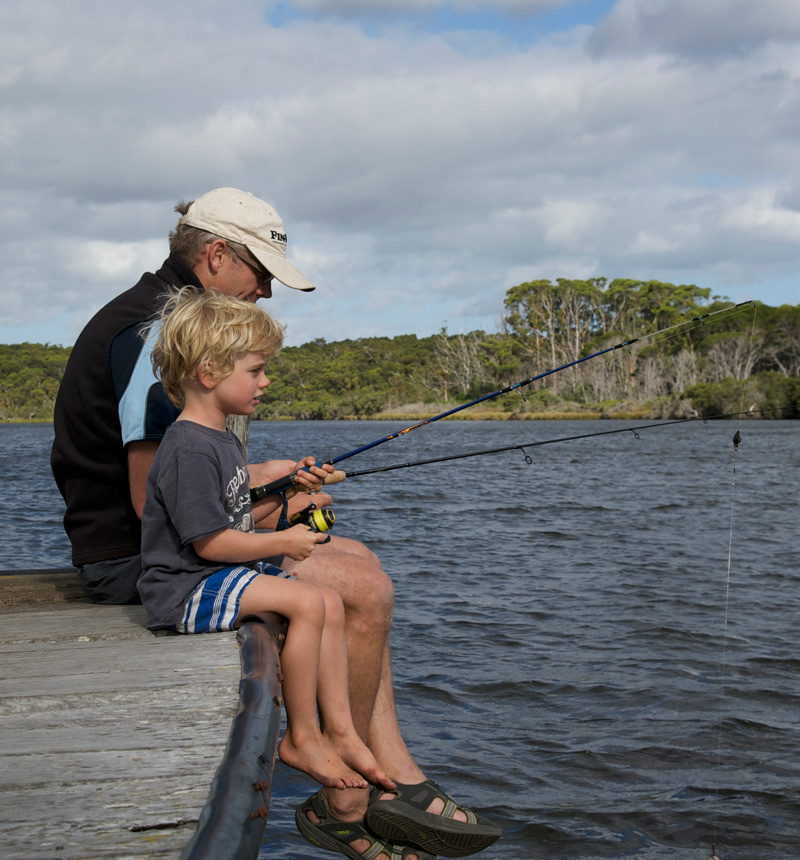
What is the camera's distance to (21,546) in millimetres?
12227

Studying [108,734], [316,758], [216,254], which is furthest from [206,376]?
[108,734]

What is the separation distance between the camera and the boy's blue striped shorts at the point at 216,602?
2574 millimetres

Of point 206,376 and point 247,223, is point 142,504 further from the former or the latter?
point 247,223

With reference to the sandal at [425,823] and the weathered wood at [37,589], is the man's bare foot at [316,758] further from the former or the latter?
the weathered wood at [37,589]

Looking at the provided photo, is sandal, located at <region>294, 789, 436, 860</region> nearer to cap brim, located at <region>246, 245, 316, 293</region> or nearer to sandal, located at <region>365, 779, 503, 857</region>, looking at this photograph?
sandal, located at <region>365, 779, 503, 857</region>

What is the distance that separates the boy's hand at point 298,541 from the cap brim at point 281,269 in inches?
41.5

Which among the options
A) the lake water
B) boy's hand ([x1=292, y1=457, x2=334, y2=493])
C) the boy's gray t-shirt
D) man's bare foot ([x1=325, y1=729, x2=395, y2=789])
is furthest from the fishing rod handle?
the lake water

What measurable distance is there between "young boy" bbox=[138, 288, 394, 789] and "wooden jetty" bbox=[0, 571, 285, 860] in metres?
0.09

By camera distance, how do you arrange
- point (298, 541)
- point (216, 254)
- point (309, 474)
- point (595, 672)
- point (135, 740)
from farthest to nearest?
1. point (595, 672)
2. point (216, 254)
3. point (309, 474)
4. point (298, 541)
5. point (135, 740)

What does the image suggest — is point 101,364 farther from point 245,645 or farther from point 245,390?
point 245,645

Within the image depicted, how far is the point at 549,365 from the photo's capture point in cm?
9206

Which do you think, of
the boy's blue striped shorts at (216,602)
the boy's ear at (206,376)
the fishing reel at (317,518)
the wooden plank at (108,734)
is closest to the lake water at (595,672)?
the fishing reel at (317,518)

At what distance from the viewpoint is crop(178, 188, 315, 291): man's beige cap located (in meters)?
3.31

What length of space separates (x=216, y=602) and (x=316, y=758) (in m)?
0.50
